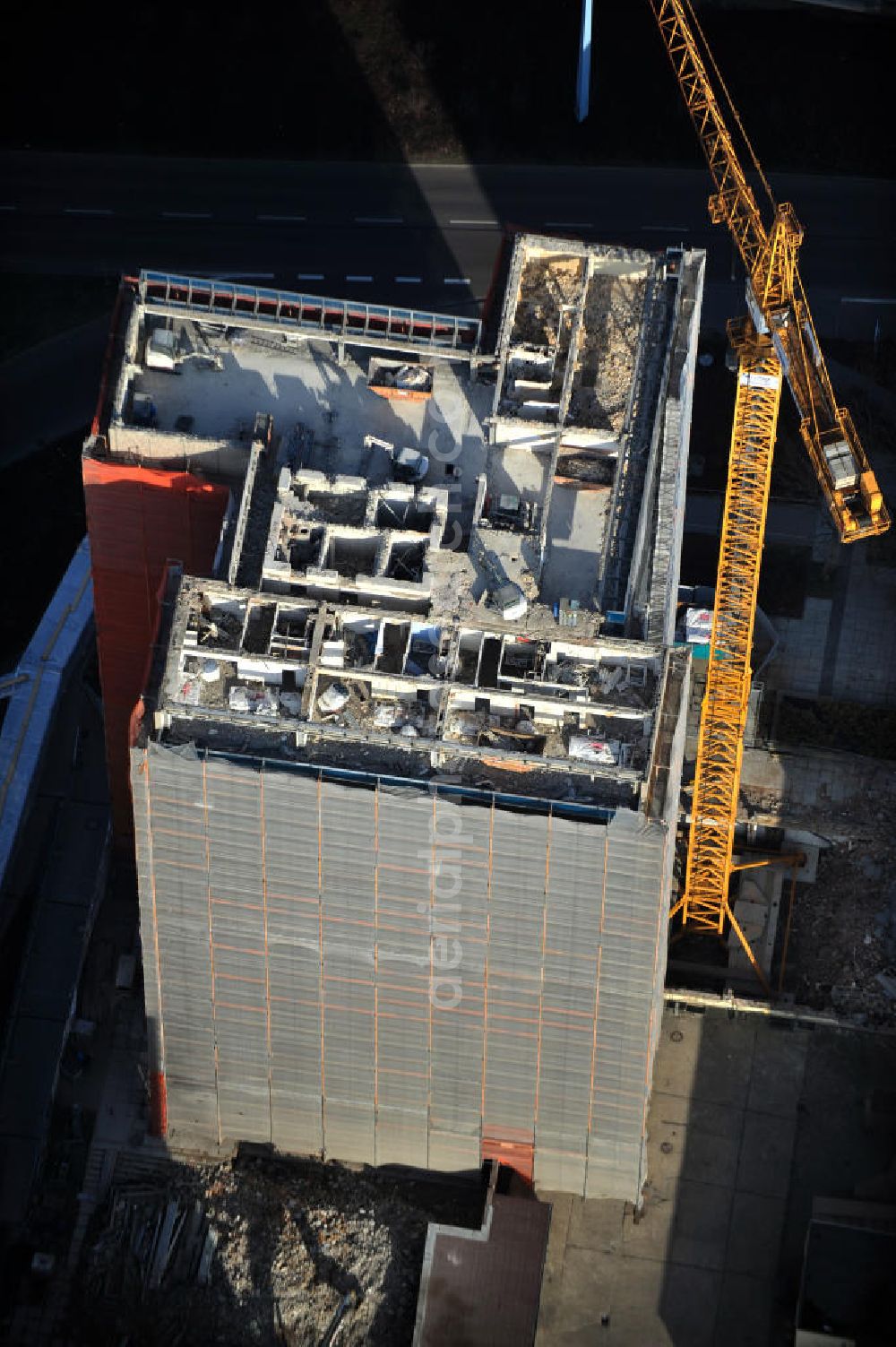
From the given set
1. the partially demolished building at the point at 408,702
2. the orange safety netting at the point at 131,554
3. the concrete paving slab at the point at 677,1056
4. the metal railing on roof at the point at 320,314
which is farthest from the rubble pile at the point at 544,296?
the concrete paving slab at the point at 677,1056

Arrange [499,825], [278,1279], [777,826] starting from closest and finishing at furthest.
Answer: [499,825] → [278,1279] → [777,826]

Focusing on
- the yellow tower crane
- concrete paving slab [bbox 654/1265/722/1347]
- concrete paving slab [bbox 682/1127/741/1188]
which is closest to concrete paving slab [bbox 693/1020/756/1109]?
concrete paving slab [bbox 682/1127/741/1188]

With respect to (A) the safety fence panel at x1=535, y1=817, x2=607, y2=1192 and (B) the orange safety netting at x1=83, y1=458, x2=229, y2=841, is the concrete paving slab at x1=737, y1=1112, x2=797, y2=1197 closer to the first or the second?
(A) the safety fence panel at x1=535, y1=817, x2=607, y2=1192

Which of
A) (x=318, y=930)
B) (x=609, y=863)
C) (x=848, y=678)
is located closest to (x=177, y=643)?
(x=318, y=930)

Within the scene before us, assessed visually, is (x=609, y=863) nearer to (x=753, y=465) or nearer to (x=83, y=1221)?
(x=753, y=465)

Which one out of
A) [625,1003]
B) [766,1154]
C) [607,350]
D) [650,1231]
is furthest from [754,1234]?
[607,350]
